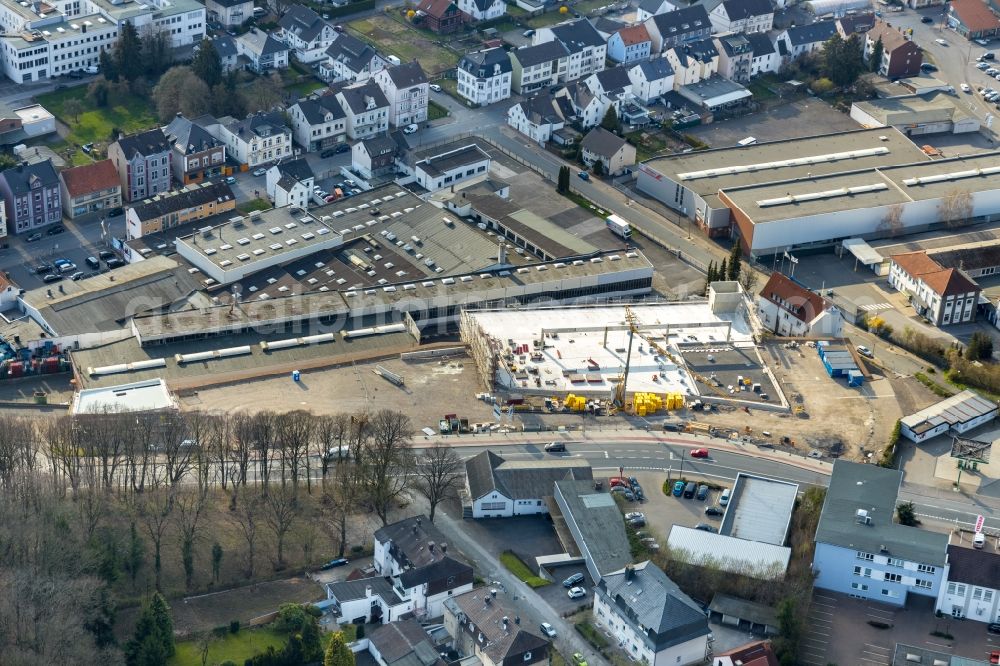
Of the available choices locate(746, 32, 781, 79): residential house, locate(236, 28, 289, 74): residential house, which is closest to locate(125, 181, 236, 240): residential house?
locate(236, 28, 289, 74): residential house

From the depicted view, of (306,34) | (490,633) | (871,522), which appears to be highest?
(306,34)

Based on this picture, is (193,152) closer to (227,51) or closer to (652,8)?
(227,51)

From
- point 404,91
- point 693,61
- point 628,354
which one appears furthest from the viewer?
point 693,61

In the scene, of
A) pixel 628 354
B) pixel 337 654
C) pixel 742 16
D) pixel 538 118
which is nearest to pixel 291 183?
pixel 538 118

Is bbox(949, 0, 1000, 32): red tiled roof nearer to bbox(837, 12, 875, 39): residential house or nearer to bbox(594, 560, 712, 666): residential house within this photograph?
bbox(837, 12, 875, 39): residential house

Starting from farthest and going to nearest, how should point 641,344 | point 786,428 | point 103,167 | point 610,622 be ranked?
1. point 103,167
2. point 641,344
3. point 786,428
4. point 610,622

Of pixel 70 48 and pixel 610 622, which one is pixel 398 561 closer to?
pixel 610 622

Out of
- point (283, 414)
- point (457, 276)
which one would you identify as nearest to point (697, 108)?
point (457, 276)
